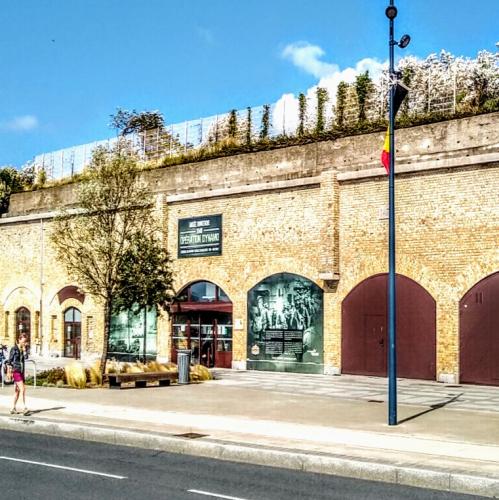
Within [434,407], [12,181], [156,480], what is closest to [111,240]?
[434,407]

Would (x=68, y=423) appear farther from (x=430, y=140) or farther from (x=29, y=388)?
(x=430, y=140)

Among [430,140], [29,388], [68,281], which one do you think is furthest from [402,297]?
[68,281]

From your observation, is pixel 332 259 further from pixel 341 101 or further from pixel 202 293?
pixel 341 101

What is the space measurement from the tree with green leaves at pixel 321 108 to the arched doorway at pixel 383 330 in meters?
9.59

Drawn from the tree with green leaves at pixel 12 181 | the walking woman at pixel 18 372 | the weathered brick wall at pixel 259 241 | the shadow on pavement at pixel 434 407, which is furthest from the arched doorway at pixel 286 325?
the tree with green leaves at pixel 12 181

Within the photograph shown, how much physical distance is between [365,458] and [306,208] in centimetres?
1855

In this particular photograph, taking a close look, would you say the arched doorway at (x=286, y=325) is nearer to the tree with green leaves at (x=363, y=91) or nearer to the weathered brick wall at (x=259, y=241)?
the weathered brick wall at (x=259, y=241)

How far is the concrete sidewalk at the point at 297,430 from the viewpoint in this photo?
11.3 metres

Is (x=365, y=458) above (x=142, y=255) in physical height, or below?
below

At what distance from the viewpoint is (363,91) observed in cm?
3397

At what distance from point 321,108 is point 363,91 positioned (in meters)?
2.33

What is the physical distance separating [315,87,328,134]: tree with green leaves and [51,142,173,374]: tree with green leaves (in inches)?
365

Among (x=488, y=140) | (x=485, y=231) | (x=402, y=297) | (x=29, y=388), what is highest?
(x=488, y=140)

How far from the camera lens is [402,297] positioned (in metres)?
27.0
